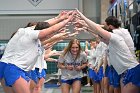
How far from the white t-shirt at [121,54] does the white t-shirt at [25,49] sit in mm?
1229

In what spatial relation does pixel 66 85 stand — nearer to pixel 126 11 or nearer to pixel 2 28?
pixel 126 11

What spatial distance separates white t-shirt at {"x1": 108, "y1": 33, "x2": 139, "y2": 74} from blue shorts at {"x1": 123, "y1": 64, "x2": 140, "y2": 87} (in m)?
0.08

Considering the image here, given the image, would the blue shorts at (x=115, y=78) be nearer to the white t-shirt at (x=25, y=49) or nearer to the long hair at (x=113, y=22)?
the long hair at (x=113, y=22)

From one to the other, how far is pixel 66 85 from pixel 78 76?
1.15 feet

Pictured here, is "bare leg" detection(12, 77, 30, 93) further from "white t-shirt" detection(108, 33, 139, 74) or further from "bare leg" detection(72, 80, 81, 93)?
"bare leg" detection(72, 80, 81, 93)

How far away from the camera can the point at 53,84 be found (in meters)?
16.5

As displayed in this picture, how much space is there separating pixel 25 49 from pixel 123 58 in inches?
62.2

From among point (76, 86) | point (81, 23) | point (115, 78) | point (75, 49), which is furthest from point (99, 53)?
point (81, 23)

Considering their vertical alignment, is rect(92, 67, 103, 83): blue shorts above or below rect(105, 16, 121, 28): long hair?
below

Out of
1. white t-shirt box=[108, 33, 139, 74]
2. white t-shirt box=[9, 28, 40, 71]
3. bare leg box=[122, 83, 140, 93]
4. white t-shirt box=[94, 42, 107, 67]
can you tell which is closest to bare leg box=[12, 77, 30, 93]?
white t-shirt box=[9, 28, 40, 71]

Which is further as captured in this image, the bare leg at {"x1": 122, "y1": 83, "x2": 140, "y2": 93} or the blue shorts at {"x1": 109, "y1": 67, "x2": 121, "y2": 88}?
the blue shorts at {"x1": 109, "y1": 67, "x2": 121, "y2": 88}

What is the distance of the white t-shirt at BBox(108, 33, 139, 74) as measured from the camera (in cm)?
564

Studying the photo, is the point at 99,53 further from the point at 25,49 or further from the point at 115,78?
the point at 25,49

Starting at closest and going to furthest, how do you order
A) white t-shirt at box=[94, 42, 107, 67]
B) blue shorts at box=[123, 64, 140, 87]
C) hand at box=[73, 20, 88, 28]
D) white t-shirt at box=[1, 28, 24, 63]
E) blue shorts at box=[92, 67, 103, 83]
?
blue shorts at box=[123, 64, 140, 87] < white t-shirt at box=[1, 28, 24, 63] < hand at box=[73, 20, 88, 28] < white t-shirt at box=[94, 42, 107, 67] < blue shorts at box=[92, 67, 103, 83]
